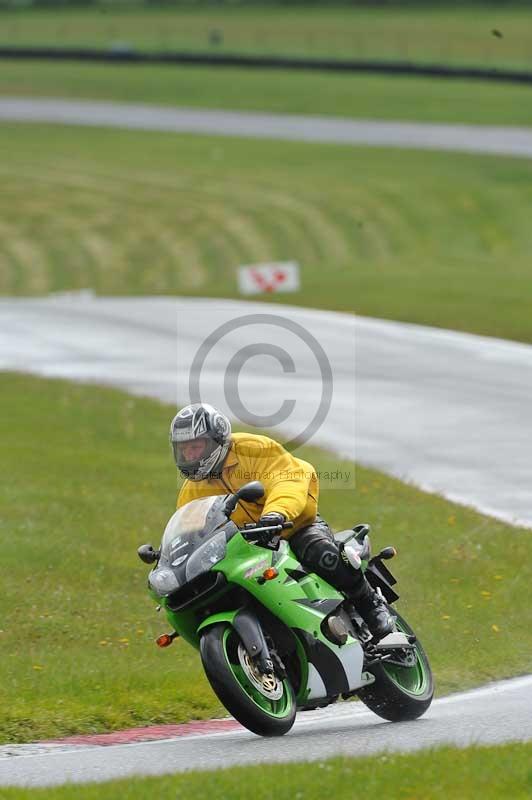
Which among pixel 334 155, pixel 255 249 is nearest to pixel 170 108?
pixel 334 155

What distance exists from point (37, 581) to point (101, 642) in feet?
5.52

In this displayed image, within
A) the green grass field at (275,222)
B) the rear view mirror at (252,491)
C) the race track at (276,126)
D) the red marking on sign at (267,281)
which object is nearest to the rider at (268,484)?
the rear view mirror at (252,491)

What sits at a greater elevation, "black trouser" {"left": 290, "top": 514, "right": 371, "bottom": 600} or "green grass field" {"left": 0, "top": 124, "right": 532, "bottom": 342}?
"black trouser" {"left": 290, "top": 514, "right": 371, "bottom": 600}

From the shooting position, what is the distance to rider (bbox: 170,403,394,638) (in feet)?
28.3

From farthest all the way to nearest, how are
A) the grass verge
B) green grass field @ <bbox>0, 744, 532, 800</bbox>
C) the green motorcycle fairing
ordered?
the grass verge
the green motorcycle fairing
green grass field @ <bbox>0, 744, 532, 800</bbox>

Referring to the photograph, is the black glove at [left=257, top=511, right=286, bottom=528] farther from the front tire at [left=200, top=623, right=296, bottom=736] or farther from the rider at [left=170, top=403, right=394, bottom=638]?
the front tire at [left=200, top=623, right=296, bottom=736]

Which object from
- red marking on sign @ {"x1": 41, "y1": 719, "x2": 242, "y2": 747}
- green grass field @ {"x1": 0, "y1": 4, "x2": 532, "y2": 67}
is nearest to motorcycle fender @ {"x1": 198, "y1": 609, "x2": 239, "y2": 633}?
red marking on sign @ {"x1": 41, "y1": 719, "x2": 242, "y2": 747}

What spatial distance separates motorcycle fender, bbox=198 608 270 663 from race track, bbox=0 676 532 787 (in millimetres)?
546

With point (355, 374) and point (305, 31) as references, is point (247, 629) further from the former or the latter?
point (305, 31)

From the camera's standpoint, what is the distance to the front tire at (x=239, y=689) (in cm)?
808

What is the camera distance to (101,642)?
11.8 meters

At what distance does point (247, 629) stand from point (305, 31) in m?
68.2

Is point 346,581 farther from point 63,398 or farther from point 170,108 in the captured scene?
point 170,108

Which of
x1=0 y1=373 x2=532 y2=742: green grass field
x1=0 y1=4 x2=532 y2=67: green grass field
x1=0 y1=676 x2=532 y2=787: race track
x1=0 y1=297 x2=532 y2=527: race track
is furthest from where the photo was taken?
x1=0 y1=4 x2=532 y2=67: green grass field
